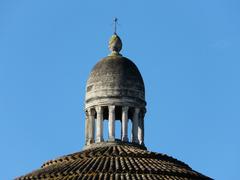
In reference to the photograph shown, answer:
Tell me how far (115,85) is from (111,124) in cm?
263

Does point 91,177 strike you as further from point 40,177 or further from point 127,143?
point 127,143

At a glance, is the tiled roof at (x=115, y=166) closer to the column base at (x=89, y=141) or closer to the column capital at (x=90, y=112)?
the column base at (x=89, y=141)

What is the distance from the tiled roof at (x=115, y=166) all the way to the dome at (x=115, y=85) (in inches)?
147

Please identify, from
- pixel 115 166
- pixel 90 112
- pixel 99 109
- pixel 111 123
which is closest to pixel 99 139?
pixel 111 123

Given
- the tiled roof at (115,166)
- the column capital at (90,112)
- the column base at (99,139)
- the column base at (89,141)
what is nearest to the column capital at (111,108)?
the column capital at (90,112)

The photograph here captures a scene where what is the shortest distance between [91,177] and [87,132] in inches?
401

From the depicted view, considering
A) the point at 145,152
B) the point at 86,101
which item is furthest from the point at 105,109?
the point at 145,152

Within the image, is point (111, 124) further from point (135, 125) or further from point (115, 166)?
point (115, 166)

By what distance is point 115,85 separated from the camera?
63594 millimetres

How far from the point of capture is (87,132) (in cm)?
6378

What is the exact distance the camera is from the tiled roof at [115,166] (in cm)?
5425

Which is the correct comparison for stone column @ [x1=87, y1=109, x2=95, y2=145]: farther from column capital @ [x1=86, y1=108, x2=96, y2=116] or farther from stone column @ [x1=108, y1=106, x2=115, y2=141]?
stone column @ [x1=108, y1=106, x2=115, y2=141]

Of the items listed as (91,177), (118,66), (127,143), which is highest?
(118,66)

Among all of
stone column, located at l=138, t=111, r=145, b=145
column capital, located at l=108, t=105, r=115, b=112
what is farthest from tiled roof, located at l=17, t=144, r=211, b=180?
stone column, located at l=138, t=111, r=145, b=145
